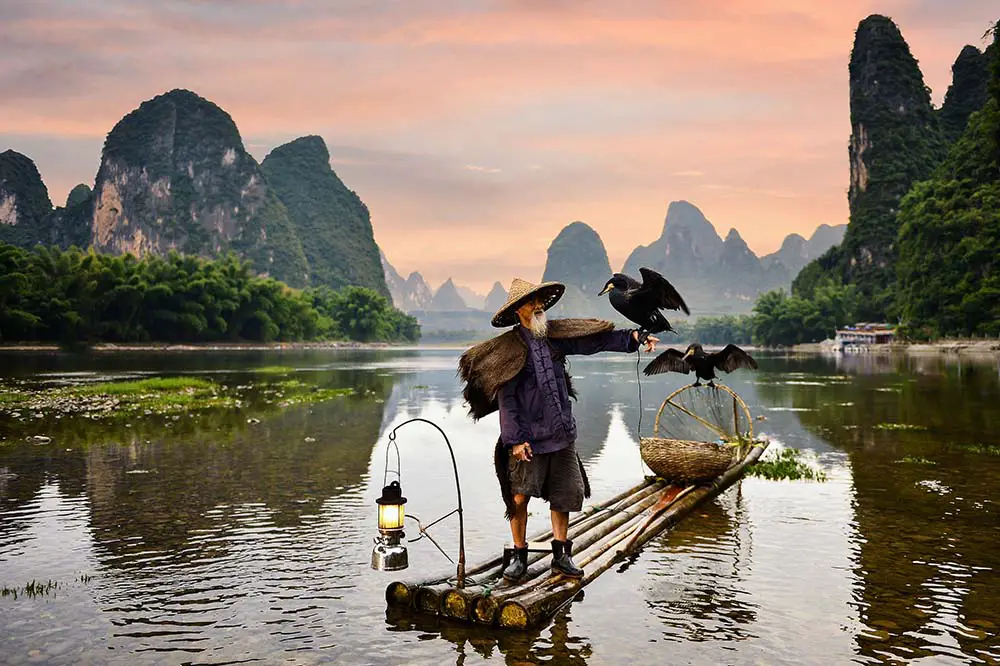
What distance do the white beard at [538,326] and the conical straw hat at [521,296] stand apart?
14 centimetres

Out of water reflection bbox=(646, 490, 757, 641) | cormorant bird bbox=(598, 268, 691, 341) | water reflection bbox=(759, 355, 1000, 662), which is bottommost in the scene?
water reflection bbox=(646, 490, 757, 641)

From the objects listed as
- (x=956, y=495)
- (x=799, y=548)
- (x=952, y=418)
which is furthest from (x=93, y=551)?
(x=952, y=418)

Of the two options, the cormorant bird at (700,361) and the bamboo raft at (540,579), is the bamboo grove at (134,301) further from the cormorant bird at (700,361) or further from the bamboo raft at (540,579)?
the bamboo raft at (540,579)

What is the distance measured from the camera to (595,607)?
643 cm

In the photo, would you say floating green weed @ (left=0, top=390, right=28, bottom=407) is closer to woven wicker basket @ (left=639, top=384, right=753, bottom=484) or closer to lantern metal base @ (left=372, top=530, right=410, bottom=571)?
woven wicker basket @ (left=639, top=384, right=753, bottom=484)

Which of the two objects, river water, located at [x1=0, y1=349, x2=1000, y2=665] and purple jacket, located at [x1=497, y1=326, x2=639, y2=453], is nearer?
river water, located at [x1=0, y1=349, x2=1000, y2=665]

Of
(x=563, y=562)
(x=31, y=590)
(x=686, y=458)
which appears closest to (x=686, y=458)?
(x=686, y=458)

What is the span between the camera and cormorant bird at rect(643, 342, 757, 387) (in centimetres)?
1075

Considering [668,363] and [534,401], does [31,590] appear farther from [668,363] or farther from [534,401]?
[668,363]

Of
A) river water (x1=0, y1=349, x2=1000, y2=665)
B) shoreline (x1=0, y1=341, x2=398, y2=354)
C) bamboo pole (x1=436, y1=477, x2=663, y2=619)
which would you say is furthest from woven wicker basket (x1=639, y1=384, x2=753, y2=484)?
shoreline (x1=0, y1=341, x2=398, y2=354)

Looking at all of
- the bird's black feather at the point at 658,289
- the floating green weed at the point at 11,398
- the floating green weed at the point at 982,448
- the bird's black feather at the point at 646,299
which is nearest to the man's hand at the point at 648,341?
the bird's black feather at the point at 646,299

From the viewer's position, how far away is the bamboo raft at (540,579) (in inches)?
227

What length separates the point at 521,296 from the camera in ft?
20.9

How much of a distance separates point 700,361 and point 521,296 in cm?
510
